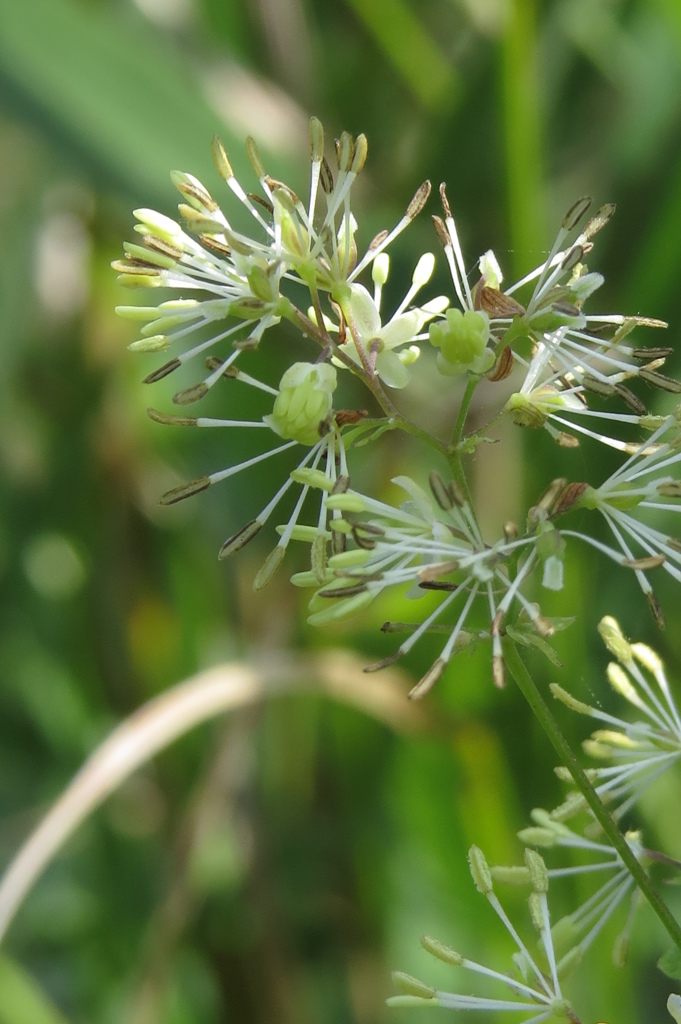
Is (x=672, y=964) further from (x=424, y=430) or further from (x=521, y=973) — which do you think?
(x=424, y=430)

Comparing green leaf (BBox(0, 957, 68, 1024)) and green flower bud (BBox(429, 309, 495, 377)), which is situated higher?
green flower bud (BBox(429, 309, 495, 377))

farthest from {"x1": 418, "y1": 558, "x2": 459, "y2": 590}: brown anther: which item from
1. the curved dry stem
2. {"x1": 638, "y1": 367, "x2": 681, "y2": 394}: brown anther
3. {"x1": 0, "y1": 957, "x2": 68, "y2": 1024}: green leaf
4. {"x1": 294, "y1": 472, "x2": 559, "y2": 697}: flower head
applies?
{"x1": 0, "y1": 957, "x2": 68, "y2": 1024}: green leaf

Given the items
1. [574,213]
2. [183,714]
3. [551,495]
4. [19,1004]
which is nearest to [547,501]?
[551,495]

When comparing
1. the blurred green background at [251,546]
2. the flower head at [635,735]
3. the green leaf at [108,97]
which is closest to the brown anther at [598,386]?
the flower head at [635,735]

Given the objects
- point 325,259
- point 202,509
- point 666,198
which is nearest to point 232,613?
point 202,509

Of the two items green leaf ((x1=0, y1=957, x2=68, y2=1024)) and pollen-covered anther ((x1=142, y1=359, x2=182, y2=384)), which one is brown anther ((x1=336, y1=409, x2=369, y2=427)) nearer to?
pollen-covered anther ((x1=142, y1=359, x2=182, y2=384))

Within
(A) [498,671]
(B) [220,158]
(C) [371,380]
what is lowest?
(A) [498,671]
